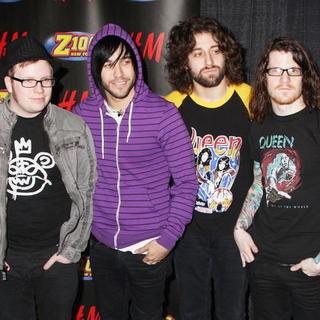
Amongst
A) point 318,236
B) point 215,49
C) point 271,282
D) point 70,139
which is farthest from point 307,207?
point 70,139

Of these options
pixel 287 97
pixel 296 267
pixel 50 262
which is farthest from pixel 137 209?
pixel 287 97

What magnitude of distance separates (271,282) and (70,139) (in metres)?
1.24

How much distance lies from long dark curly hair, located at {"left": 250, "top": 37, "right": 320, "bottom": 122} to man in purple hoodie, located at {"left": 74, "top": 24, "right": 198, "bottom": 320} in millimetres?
428

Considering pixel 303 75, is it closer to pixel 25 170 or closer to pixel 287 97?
pixel 287 97

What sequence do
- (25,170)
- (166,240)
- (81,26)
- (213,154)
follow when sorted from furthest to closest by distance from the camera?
(81,26)
(213,154)
(166,240)
(25,170)

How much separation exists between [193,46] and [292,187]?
1020mm

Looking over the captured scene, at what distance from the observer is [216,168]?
2363 millimetres

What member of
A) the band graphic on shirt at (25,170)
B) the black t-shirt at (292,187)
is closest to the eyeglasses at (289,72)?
the black t-shirt at (292,187)

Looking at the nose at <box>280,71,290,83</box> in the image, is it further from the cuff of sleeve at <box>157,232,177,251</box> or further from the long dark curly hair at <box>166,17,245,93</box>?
the cuff of sleeve at <box>157,232,177,251</box>

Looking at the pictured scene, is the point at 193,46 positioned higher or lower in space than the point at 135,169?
higher

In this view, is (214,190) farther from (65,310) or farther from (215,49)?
(65,310)

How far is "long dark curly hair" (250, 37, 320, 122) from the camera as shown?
2.07 metres

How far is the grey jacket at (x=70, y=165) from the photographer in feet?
6.91

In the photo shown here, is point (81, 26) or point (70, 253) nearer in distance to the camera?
point (70, 253)
